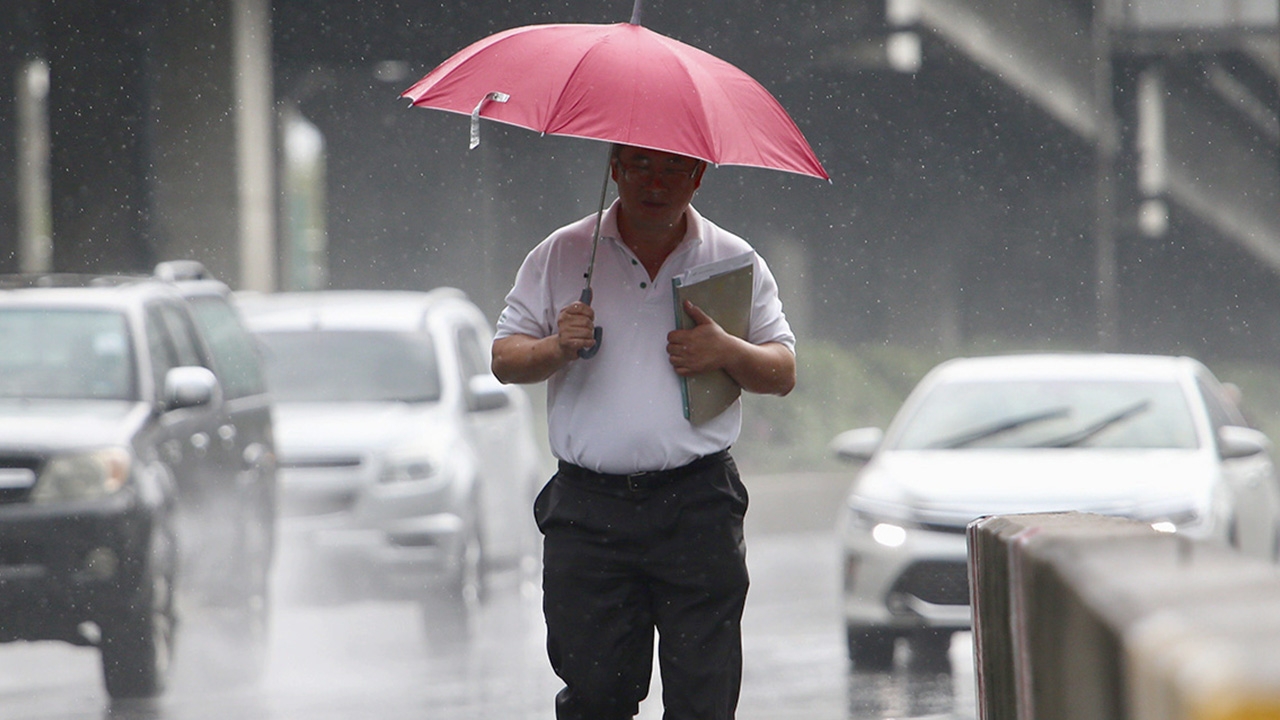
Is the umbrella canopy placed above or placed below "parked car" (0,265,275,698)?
above

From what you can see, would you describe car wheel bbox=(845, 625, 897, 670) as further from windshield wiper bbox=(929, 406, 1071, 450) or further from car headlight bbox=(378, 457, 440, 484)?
A: car headlight bbox=(378, 457, 440, 484)

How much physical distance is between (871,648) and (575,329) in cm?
453

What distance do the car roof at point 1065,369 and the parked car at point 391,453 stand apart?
7.20ft

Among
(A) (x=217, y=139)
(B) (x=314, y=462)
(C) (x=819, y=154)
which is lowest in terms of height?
(B) (x=314, y=462)

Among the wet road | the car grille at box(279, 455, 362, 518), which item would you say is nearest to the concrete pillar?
the car grille at box(279, 455, 362, 518)

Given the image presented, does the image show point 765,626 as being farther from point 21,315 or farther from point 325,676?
point 21,315

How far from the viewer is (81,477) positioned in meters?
7.12

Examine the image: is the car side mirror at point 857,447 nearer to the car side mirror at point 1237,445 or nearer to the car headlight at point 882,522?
the car headlight at point 882,522

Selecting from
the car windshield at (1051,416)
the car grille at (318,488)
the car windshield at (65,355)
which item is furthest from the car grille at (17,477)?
the car windshield at (1051,416)

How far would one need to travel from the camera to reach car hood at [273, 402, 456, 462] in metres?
8.91

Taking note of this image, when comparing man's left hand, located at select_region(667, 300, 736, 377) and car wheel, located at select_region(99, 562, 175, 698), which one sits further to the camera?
car wheel, located at select_region(99, 562, 175, 698)

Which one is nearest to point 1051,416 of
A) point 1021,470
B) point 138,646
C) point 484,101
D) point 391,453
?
point 1021,470

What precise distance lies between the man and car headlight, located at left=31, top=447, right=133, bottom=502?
340 centimetres

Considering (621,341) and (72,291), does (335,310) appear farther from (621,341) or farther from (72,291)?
(621,341)
